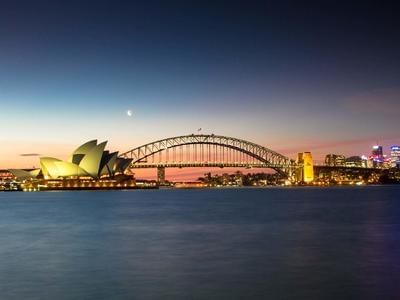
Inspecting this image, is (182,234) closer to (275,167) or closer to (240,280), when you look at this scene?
(240,280)

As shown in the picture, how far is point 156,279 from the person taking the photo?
17.2m

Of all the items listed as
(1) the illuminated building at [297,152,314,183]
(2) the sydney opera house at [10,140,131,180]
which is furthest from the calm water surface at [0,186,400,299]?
(1) the illuminated building at [297,152,314,183]

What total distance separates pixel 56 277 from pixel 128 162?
11735cm

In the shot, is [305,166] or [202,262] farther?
[305,166]

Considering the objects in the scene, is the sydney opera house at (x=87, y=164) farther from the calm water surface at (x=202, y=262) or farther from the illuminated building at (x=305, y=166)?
the calm water surface at (x=202, y=262)

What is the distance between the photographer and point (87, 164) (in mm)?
118188

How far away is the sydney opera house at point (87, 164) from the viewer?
115 m

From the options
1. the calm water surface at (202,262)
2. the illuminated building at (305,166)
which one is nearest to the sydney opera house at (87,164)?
the illuminated building at (305,166)

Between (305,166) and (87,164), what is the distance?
59.1 m

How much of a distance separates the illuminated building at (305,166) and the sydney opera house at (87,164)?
4598 centimetres

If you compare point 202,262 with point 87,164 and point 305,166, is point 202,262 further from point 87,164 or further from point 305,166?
point 305,166

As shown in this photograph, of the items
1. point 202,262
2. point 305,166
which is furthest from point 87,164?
point 202,262

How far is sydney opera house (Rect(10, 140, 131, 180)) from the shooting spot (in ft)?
378

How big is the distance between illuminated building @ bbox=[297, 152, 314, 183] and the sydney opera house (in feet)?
151
